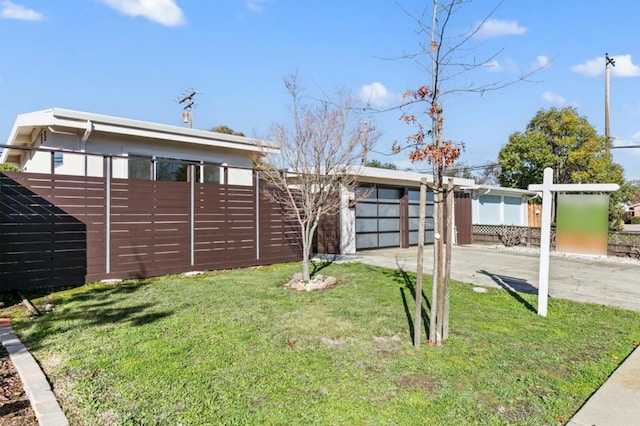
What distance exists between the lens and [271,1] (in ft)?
33.0

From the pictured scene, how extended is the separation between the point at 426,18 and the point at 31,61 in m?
14.5

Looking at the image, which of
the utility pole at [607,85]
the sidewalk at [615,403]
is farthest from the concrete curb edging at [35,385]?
the utility pole at [607,85]

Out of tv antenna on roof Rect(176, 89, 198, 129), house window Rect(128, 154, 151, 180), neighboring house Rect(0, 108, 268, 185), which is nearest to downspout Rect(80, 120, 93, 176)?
neighboring house Rect(0, 108, 268, 185)

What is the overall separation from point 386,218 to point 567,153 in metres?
12.9

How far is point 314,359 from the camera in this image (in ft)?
12.0

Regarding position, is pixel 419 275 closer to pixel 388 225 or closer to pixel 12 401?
pixel 12 401

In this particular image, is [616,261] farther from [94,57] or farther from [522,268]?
[94,57]

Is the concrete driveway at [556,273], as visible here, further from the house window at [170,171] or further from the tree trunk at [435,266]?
the house window at [170,171]

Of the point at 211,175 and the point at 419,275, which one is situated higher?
the point at 211,175

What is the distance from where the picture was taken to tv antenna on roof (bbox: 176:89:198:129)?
25.6 metres

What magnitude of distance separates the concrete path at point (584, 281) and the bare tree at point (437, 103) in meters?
1.50

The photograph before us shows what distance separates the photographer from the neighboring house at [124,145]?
863 cm

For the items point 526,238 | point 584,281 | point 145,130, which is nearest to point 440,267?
point 584,281

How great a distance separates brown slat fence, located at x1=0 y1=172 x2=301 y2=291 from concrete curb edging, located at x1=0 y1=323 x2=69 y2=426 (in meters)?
3.03
